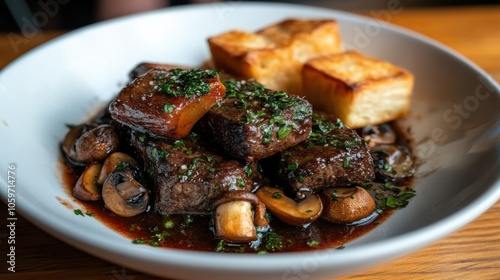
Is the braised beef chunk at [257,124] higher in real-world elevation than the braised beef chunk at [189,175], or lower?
higher

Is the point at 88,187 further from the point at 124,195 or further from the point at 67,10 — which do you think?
the point at 67,10

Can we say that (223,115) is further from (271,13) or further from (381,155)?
(271,13)

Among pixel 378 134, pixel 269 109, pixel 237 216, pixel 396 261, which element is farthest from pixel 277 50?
pixel 396 261

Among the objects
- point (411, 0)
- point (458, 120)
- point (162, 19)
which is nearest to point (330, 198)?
point (458, 120)

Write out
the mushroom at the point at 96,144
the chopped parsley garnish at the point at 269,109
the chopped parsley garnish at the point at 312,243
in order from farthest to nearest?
the mushroom at the point at 96,144 → the chopped parsley garnish at the point at 269,109 → the chopped parsley garnish at the point at 312,243

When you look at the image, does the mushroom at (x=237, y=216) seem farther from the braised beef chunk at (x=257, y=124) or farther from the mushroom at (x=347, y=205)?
the mushroom at (x=347, y=205)

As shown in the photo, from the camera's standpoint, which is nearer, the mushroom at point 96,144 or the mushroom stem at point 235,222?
the mushroom stem at point 235,222

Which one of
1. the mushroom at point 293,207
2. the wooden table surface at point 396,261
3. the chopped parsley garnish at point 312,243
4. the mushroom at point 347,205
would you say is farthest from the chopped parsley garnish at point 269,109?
the wooden table surface at point 396,261
